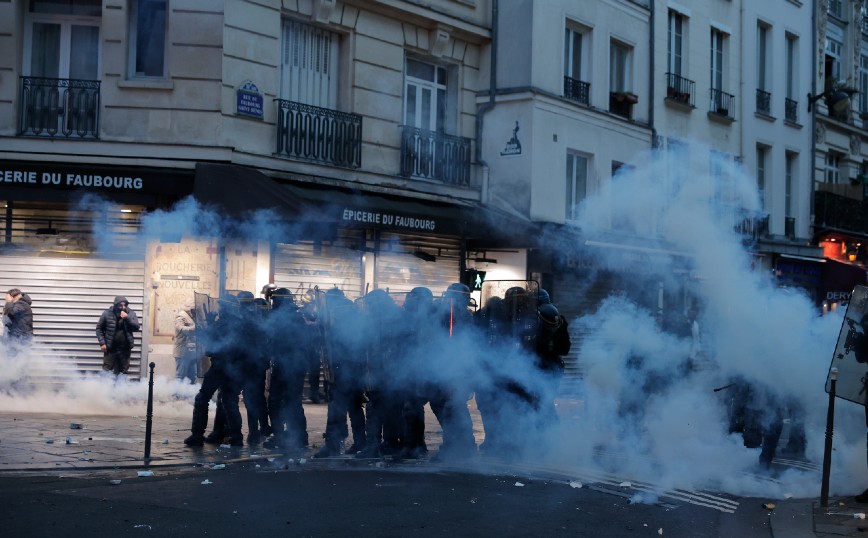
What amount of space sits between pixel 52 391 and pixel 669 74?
14459mm

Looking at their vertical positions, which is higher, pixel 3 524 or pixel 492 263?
pixel 492 263

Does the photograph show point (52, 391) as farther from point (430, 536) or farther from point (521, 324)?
point (430, 536)

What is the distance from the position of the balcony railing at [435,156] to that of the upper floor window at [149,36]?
13.9ft

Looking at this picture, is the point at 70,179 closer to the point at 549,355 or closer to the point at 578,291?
the point at 549,355

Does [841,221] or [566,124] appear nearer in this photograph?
[566,124]

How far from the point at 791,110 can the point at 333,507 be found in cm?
2285

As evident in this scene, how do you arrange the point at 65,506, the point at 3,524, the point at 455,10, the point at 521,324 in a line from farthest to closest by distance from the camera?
the point at 455,10 → the point at 521,324 → the point at 65,506 → the point at 3,524

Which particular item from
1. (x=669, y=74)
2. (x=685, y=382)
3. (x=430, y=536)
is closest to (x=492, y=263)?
(x=669, y=74)

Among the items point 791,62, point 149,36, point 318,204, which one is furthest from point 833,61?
point 149,36

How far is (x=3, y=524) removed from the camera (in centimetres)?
652

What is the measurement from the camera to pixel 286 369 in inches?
423

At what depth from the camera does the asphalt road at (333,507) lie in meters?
6.72

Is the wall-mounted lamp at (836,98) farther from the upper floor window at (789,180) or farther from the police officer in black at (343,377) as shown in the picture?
the police officer in black at (343,377)

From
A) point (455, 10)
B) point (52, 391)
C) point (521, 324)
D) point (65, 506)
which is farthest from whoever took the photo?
point (455, 10)
